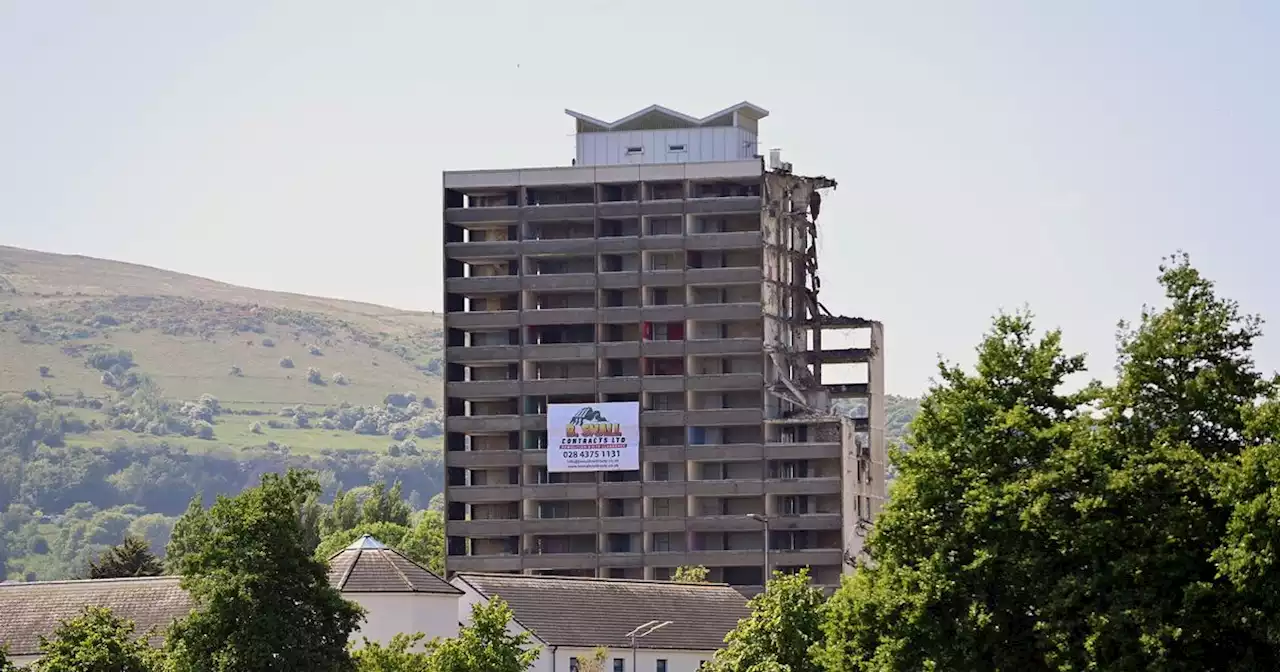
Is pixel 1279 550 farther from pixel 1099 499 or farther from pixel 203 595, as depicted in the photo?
pixel 203 595

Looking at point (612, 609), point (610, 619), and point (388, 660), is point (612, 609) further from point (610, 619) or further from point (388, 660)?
point (388, 660)

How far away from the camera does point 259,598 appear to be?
317 feet

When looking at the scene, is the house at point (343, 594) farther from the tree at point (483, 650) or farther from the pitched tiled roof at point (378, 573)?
the tree at point (483, 650)

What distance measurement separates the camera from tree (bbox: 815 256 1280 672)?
247 ft

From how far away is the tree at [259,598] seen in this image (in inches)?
3780

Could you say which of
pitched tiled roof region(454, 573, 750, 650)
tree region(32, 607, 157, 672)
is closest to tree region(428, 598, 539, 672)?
tree region(32, 607, 157, 672)

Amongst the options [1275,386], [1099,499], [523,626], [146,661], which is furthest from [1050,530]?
[523,626]

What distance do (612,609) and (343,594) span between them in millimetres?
26041

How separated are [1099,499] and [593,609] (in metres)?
77.2

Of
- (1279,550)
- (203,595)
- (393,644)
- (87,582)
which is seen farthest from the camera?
(87,582)

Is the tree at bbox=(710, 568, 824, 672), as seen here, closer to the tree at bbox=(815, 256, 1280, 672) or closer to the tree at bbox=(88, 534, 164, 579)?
the tree at bbox=(815, 256, 1280, 672)

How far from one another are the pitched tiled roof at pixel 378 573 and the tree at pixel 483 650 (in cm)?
2824

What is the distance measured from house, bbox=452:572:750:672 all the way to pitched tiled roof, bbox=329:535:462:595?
3.58m

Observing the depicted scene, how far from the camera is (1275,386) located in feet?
258
